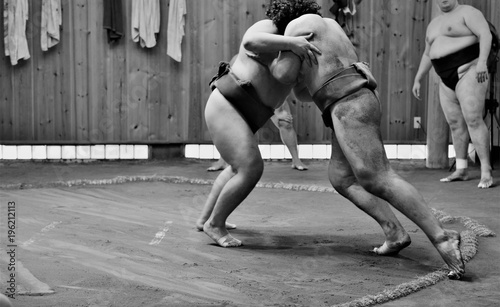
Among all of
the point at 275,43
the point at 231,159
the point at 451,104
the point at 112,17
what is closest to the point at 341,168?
the point at 231,159

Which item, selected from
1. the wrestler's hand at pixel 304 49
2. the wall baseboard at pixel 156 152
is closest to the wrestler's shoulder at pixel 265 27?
the wrestler's hand at pixel 304 49

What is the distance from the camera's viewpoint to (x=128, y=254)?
320cm

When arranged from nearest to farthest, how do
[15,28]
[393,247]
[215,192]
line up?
1. [393,247]
2. [215,192]
3. [15,28]

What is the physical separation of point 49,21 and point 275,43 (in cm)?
421

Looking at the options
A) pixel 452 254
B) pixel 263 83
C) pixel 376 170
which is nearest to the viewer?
pixel 452 254

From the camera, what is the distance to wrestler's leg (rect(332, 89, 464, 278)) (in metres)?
2.80

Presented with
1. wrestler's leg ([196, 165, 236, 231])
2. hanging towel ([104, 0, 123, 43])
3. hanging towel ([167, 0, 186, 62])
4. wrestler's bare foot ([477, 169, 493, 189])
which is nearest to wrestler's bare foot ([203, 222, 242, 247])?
wrestler's leg ([196, 165, 236, 231])

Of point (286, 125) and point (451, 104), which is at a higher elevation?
point (451, 104)

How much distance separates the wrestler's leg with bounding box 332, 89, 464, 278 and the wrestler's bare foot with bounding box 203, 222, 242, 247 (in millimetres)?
745

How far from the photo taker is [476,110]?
17.4 ft

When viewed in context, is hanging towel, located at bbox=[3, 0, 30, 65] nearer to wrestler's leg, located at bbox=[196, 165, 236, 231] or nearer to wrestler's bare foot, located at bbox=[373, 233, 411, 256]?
wrestler's leg, located at bbox=[196, 165, 236, 231]

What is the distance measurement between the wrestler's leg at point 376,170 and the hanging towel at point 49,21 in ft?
14.5

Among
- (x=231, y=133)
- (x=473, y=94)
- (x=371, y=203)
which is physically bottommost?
(x=371, y=203)

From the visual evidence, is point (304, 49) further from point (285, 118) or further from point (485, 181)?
point (285, 118)
